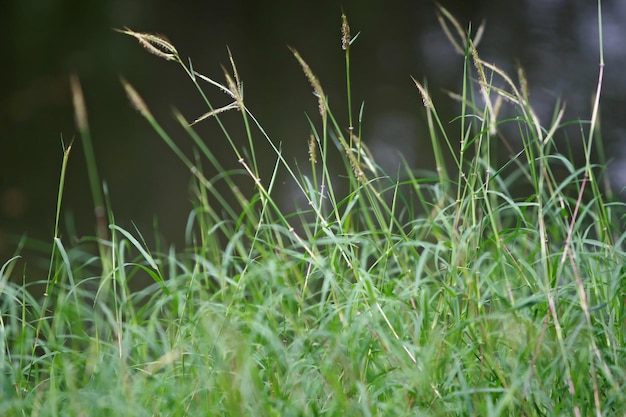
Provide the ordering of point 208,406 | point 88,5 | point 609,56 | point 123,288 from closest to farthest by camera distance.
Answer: point 208,406
point 123,288
point 609,56
point 88,5

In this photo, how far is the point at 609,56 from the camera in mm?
3785

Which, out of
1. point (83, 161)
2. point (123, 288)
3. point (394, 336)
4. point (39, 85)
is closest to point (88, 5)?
point (39, 85)

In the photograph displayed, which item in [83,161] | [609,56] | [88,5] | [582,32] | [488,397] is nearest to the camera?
[488,397]

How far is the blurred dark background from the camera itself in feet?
10.7

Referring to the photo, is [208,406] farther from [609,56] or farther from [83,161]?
[609,56]

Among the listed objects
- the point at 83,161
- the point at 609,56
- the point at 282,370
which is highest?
the point at 282,370

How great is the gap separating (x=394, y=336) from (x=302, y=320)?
0.17 metres

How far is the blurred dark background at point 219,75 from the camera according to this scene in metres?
3.26

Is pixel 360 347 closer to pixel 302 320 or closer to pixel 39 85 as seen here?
pixel 302 320

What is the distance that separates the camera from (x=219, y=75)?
3.95m

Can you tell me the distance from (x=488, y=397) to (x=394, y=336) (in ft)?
0.87

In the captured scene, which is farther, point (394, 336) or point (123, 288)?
point (123, 288)

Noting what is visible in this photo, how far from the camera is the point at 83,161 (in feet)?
11.4

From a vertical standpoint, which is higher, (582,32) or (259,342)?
(259,342)
